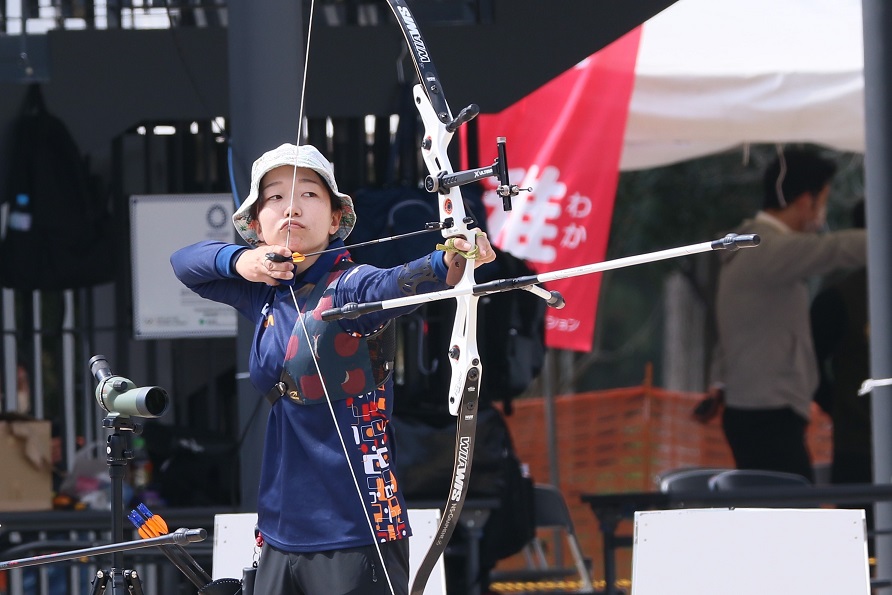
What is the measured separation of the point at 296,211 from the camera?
9.16 feet

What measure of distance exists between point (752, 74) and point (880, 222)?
1.25 metres

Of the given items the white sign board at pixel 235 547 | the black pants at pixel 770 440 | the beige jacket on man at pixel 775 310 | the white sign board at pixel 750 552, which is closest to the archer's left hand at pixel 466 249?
the white sign board at pixel 235 547

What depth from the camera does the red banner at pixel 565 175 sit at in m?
5.79

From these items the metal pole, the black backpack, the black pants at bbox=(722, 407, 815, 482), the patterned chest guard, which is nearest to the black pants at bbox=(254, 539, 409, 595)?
the patterned chest guard

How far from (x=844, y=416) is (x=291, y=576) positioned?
434cm

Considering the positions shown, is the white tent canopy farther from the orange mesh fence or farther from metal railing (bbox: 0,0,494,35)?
the orange mesh fence

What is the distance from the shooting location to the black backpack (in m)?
5.14

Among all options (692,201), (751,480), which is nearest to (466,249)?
(751,480)

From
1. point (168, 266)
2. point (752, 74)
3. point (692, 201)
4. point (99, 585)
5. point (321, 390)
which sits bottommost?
point (99, 585)

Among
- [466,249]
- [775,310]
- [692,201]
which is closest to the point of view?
[466,249]

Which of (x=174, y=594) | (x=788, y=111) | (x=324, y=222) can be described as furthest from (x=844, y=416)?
(x=324, y=222)

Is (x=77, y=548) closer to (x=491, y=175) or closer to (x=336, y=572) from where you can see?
(x=336, y=572)

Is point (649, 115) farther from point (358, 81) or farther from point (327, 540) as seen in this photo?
point (327, 540)

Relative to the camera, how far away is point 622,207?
13.8 meters
